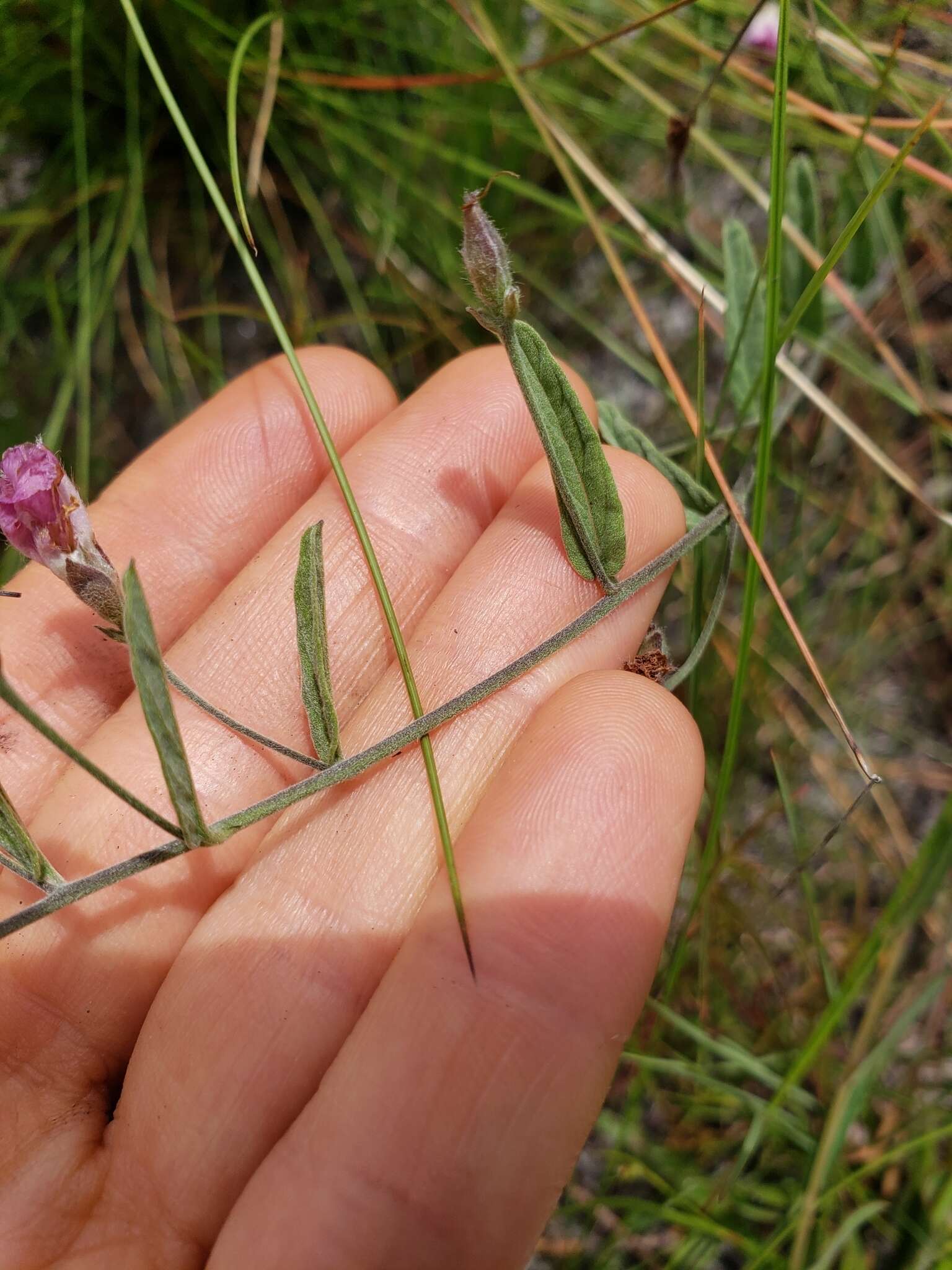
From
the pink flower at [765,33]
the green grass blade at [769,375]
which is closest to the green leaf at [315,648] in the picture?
the green grass blade at [769,375]

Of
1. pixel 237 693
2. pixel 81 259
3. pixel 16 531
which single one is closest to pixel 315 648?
pixel 237 693

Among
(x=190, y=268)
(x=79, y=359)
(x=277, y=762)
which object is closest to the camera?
(x=277, y=762)

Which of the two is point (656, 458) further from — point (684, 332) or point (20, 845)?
point (20, 845)

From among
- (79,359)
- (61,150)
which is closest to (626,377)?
(79,359)

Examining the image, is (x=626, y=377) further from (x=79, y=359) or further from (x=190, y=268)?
(x=79, y=359)

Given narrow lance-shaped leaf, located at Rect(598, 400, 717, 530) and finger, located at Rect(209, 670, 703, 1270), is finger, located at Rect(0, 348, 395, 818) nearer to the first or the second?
narrow lance-shaped leaf, located at Rect(598, 400, 717, 530)
